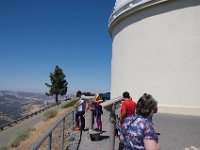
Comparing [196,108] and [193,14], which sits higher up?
[193,14]

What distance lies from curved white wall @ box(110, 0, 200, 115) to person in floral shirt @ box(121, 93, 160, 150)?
12761 mm

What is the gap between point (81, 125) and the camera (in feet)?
35.7

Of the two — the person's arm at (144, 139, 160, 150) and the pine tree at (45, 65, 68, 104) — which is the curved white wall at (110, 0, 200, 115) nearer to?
the person's arm at (144, 139, 160, 150)

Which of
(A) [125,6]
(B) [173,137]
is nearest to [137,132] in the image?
(B) [173,137]

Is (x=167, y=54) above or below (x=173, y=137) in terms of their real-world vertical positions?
above

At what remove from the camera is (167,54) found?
17.2 meters

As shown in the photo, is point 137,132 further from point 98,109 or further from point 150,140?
point 98,109

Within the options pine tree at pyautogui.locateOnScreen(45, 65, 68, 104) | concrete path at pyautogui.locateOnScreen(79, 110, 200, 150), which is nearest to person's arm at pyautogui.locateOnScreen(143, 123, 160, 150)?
concrete path at pyautogui.locateOnScreen(79, 110, 200, 150)

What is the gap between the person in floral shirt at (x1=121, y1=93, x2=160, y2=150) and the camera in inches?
132

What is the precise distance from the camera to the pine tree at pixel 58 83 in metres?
56.4

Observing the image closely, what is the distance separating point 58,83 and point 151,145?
53.8m

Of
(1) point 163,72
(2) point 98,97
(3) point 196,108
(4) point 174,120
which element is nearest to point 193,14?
(1) point 163,72

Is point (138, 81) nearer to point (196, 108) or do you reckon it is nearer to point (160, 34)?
point (160, 34)

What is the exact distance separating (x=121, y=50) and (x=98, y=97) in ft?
36.9
